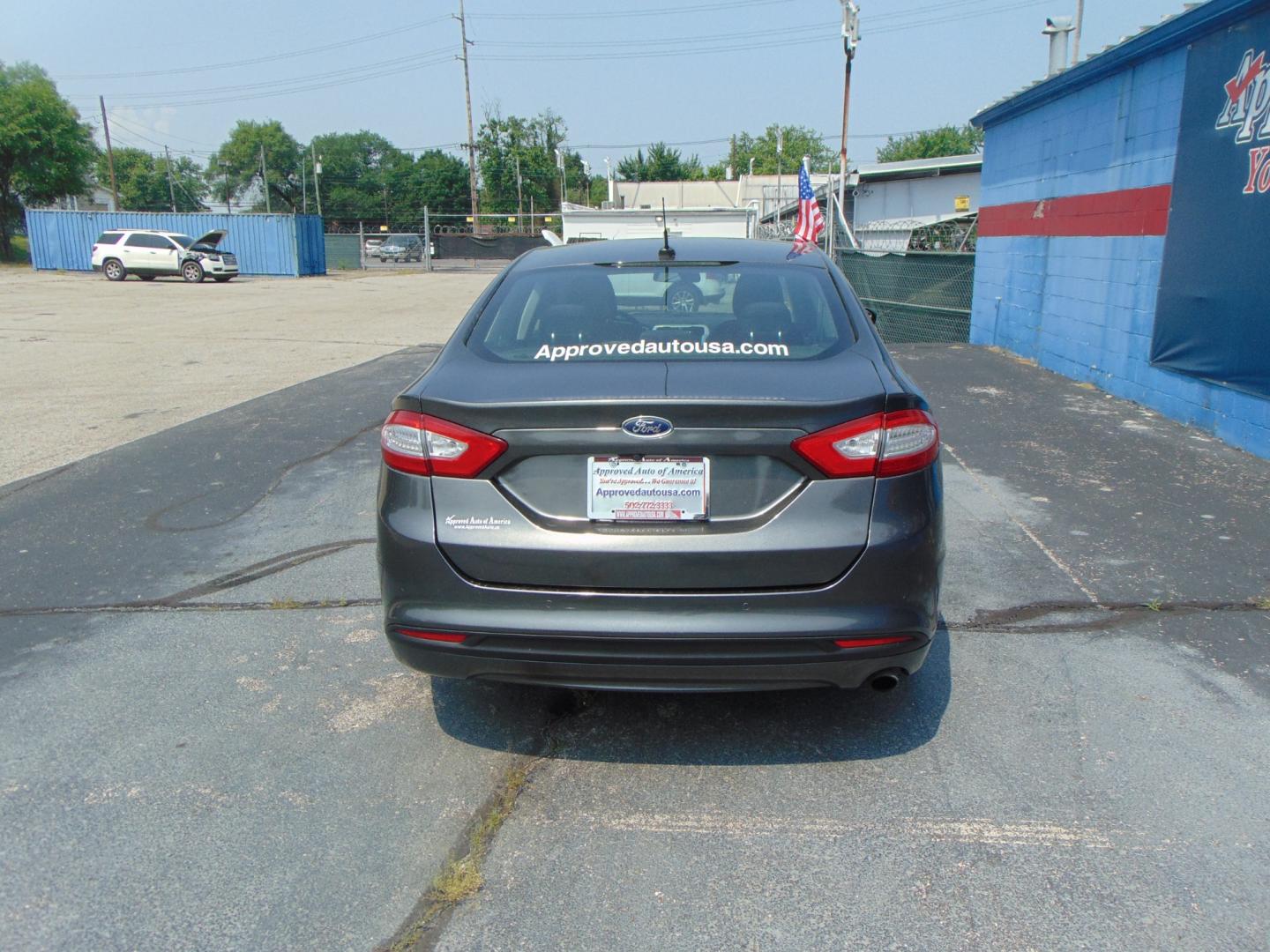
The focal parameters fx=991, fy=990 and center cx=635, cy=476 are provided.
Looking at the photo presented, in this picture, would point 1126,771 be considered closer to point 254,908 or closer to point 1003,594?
point 1003,594

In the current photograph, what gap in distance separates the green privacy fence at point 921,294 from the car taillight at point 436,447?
11810mm

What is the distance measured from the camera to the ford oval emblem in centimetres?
279

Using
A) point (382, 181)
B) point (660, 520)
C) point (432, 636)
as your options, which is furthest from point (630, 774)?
point (382, 181)

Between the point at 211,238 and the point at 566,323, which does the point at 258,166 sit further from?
the point at 566,323

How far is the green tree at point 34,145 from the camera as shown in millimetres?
44656

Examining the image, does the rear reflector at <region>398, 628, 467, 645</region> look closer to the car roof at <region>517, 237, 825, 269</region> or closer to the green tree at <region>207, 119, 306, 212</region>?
the car roof at <region>517, 237, 825, 269</region>

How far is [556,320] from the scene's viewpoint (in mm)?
3584

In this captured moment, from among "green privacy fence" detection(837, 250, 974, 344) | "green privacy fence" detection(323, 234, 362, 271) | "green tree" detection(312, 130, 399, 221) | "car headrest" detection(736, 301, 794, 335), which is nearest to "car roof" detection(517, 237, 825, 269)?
"car headrest" detection(736, 301, 794, 335)

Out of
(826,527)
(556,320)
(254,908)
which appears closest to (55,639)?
(254,908)

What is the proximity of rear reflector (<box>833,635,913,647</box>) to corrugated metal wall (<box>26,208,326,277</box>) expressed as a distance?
40507 millimetres

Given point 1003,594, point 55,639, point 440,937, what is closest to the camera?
point 440,937

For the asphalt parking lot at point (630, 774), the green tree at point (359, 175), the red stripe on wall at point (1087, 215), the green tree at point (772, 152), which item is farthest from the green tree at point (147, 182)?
the asphalt parking lot at point (630, 774)

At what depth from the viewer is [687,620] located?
2.78 metres

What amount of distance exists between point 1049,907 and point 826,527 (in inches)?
43.2
